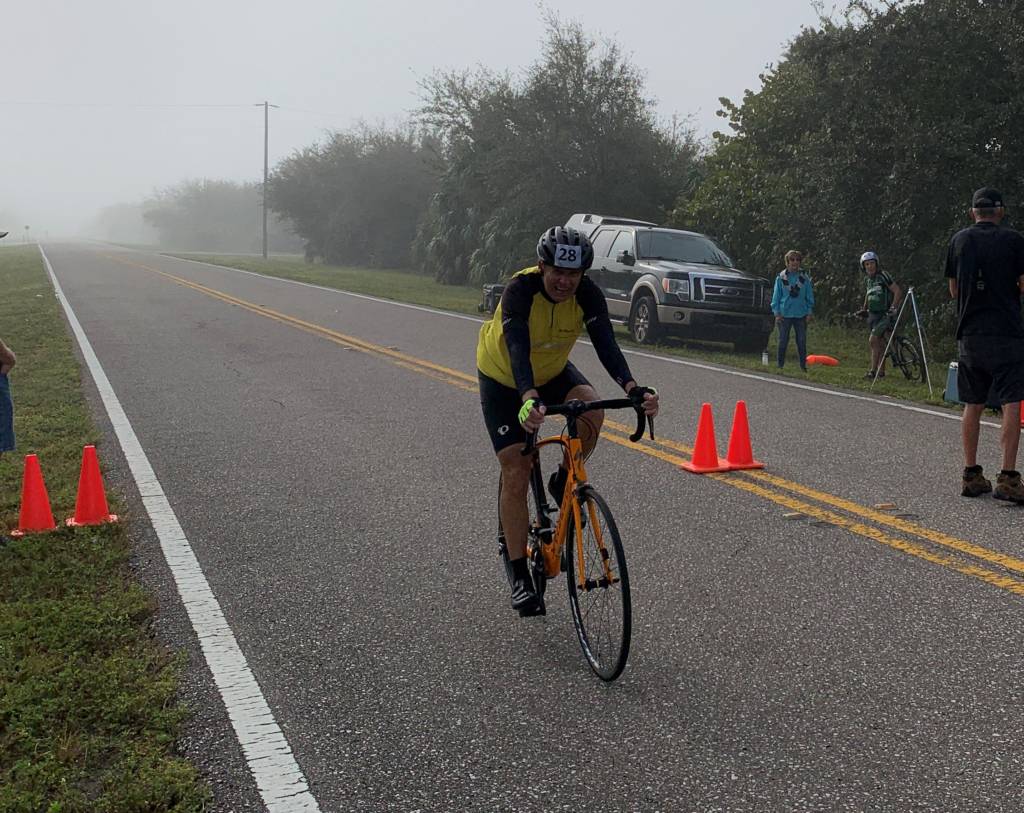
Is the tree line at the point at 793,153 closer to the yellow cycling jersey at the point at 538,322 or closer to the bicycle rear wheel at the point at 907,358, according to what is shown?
the bicycle rear wheel at the point at 907,358

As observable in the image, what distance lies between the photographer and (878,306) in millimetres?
14547

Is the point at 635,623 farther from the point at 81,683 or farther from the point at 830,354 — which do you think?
the point at 830,354

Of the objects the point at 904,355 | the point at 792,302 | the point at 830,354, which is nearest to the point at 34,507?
the point at 792,302

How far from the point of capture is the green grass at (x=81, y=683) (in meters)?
3.44

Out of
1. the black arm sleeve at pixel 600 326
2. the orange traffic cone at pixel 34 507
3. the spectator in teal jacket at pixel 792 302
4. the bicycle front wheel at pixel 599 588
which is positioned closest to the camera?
the bicycle front wheel at pixel 599 588

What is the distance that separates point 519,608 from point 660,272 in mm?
12892

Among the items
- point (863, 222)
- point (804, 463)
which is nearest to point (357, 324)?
A: point (863, 222)

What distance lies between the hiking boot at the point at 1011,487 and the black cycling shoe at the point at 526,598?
3.69 meters

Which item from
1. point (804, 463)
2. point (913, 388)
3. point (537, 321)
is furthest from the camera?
point (913, 388)

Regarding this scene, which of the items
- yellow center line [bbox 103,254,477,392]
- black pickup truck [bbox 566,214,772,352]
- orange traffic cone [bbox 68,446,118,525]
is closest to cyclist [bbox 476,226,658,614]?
orange traffic cone [bbox 68,446,118,525]

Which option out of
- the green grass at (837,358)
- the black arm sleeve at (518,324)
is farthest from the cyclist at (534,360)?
the green grass at (837,358)

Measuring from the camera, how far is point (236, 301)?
87.7 feet

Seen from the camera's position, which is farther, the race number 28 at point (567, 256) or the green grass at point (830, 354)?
the green grass at point (830, 354)

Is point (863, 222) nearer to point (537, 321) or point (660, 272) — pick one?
point (660, 272)
